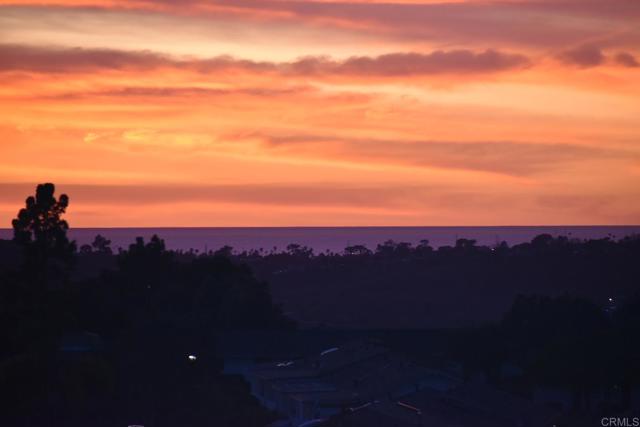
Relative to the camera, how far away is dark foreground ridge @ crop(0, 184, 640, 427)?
28750 mm

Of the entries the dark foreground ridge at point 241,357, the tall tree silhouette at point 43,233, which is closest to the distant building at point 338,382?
the dark foreground ridge at point 241,357

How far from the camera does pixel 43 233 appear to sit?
29547mm

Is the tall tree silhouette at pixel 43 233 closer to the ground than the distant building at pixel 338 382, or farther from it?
farther from it

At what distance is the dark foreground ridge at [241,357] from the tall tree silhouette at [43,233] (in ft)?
0.12

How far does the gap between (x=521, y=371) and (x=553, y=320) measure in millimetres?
4644

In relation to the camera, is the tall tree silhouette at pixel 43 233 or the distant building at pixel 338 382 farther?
the distant building at pixel 338 382

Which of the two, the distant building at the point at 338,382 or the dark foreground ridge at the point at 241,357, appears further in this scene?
the distant building at the point at 338,382

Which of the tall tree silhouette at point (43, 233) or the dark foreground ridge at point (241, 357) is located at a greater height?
the tall tree silhouette at point (43, 233)

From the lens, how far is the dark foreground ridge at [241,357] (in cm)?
2875

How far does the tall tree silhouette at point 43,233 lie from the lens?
29297 mm

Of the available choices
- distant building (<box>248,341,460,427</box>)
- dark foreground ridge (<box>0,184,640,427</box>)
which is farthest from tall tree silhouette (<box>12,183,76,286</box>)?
distant building (<box>248,341,460,427</box>)

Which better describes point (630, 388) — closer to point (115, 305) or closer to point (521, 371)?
point (521, 371)

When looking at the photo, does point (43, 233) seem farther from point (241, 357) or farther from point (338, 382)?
point (241, 357)

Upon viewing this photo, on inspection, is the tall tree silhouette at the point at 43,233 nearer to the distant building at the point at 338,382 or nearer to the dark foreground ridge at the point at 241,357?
the dark foreground ridge at the point at 241,357
